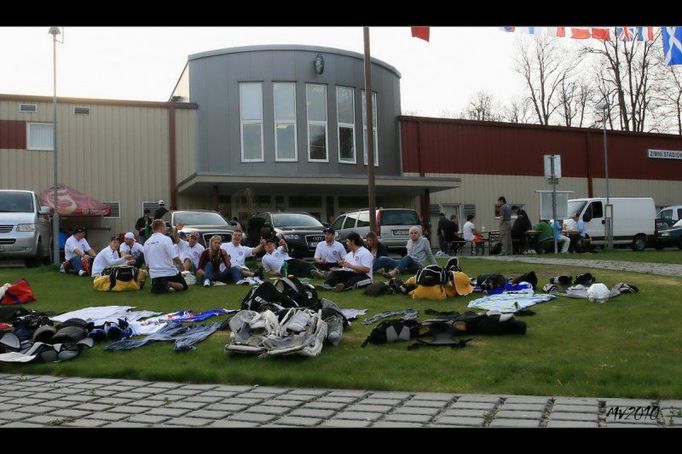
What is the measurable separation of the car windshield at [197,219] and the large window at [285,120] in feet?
30.0

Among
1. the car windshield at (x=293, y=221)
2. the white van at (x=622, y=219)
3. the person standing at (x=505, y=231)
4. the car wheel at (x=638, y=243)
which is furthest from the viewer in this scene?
the car wheel at (x=638, y=243)

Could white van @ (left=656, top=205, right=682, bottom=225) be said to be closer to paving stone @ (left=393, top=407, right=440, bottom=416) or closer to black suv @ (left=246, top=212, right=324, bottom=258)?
black suv @ (left=246, top=212, right=324, bottom=258)

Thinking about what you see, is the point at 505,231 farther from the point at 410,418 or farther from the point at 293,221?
the point at 410,418

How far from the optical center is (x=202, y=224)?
1789cm

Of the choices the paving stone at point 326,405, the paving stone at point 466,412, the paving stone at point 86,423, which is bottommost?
the paving stone at point 326,405

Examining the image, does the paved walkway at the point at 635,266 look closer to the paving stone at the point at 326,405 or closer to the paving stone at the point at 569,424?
the paving stone at the point at 569,424

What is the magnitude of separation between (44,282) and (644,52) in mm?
44867

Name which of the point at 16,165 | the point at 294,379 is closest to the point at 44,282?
the point at 294,379

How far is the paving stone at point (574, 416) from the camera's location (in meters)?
4.54

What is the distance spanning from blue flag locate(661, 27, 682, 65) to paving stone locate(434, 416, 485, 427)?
10733 millimetres

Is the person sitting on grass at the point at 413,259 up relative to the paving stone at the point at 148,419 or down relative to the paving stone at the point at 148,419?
up

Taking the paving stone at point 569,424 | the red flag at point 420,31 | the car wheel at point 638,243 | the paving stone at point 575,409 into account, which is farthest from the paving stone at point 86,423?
the car wheel at point 638,243

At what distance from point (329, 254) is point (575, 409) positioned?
10243mm
